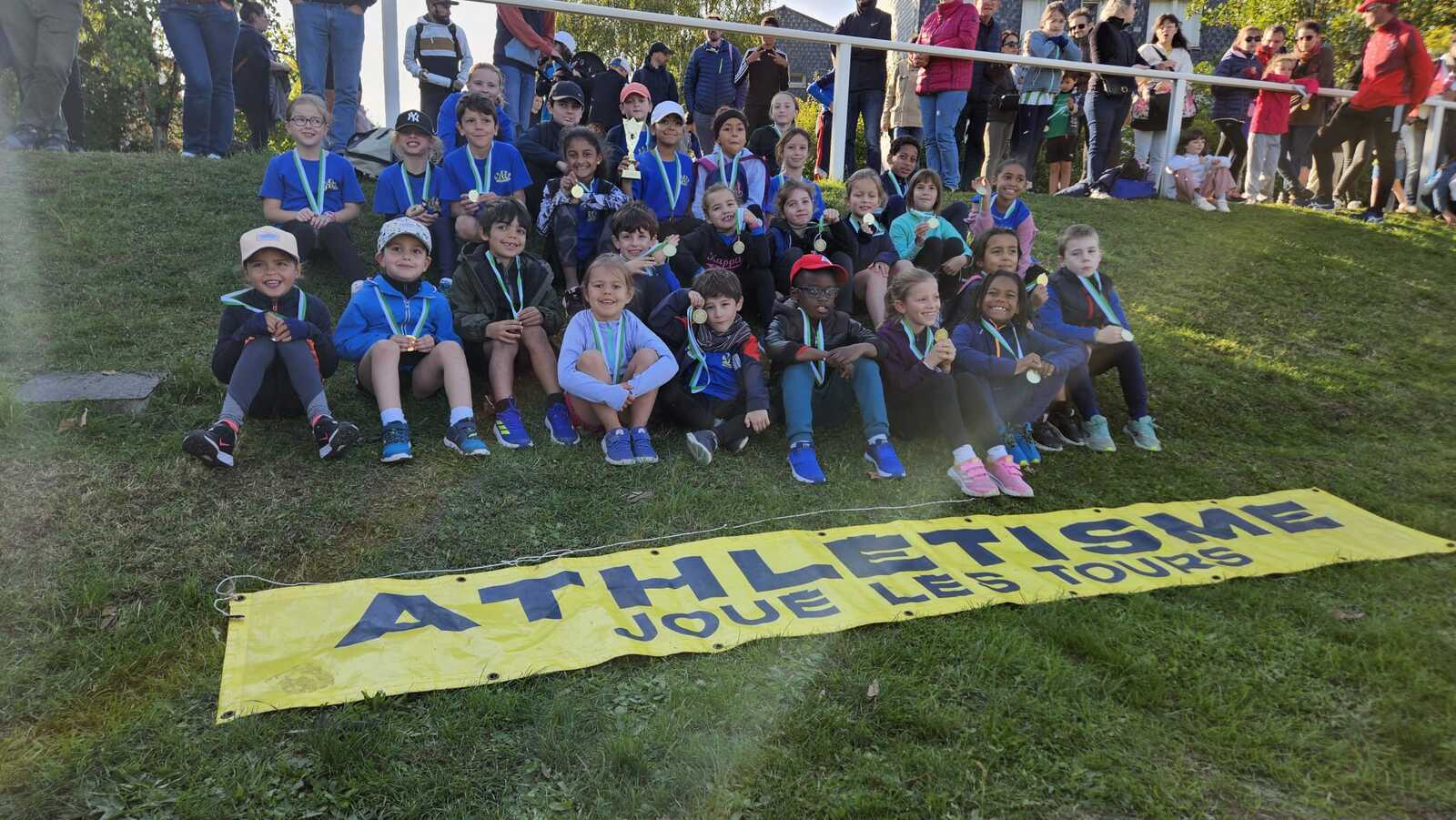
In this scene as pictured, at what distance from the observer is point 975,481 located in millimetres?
4566

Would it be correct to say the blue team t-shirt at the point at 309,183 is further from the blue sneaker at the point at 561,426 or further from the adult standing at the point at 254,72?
the adult standing at the point at 254,72

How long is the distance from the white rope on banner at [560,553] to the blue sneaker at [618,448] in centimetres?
75

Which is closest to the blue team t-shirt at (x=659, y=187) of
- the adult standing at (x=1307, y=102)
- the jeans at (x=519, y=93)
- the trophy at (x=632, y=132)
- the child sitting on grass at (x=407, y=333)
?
the trophy at (x=632, y=132)

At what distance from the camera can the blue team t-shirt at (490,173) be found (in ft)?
19.9

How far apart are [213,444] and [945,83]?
23.3ft

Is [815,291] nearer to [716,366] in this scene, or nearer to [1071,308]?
[716,366]

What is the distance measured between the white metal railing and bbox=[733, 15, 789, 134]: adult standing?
413 mm

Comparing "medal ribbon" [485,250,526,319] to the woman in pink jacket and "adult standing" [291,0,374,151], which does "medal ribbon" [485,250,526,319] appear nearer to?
"adult standing" [291,0,374,151]

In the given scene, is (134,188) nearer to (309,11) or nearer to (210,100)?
(210,100)

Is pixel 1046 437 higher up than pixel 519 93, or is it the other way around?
pixel 519 93

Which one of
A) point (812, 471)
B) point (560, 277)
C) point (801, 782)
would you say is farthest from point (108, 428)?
point (801, 782)

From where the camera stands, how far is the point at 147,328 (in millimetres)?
5387

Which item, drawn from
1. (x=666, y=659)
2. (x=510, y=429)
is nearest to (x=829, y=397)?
(x=510, y=429)

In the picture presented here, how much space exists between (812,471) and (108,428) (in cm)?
331
